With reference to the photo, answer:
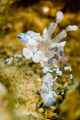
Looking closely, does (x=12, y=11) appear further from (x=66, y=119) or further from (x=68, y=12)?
(x=66, y=119)

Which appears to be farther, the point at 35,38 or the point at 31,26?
the point at 31,26

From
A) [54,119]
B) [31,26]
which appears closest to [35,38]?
[54,119]

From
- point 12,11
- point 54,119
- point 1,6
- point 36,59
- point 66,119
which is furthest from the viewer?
point 12,11

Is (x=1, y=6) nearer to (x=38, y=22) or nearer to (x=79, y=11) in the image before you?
(x=38, y=22)

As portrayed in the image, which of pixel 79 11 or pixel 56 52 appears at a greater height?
pixel 79 11

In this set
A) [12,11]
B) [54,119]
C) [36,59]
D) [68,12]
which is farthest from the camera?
[68,12]

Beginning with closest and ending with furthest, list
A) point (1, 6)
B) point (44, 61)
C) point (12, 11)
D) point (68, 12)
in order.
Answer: point (44, 61) < point (1, 6) < point (12, 11) < point (68, 12)

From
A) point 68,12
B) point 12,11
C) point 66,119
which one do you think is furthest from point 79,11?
point 66,119

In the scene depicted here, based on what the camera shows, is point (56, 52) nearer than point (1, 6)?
Yes

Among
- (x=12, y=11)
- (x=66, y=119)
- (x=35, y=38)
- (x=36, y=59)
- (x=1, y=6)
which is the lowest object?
(x=66, y=119)
